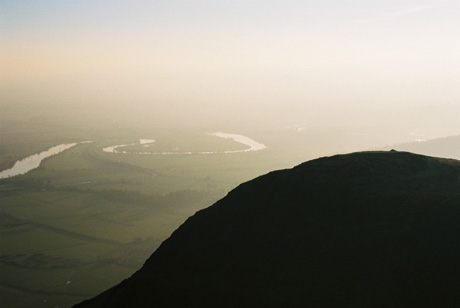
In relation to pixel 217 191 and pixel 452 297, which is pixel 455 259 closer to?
pixel 452 297

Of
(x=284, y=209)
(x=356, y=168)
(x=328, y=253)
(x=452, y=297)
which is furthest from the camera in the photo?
(x=356, y=168)

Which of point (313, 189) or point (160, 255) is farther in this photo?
point (160, 255)

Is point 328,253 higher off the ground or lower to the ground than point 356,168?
lower

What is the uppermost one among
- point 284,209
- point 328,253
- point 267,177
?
point 267,177

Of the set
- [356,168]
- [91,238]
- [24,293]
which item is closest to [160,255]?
[356,168]

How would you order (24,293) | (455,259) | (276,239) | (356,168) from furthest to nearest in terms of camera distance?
1. (24,293)
2. (356,168)
3. (276,239)
4. (455,259)

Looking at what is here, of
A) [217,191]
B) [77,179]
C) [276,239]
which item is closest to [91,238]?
[217,191]

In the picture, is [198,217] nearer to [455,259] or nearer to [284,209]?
[284,209]
